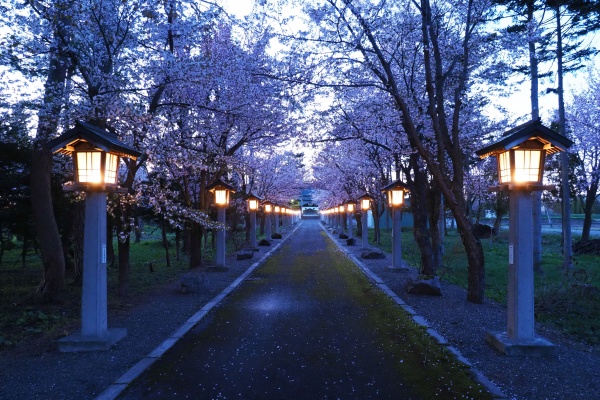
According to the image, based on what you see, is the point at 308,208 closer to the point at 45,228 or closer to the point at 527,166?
the point at 45,228

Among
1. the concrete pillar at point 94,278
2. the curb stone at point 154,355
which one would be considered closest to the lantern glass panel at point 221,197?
the curb stone at point 154,355

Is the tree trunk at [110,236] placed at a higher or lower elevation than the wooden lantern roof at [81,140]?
lower

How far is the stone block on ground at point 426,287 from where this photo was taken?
10.5 metres

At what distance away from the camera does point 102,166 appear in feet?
→ 21.8

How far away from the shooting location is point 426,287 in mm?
10570

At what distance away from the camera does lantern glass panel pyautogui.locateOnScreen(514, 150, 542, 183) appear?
6230mm

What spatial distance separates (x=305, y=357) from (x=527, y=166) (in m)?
4.14

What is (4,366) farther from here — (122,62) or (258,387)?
(122,62)

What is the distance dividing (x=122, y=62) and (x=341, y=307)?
7.51 metres

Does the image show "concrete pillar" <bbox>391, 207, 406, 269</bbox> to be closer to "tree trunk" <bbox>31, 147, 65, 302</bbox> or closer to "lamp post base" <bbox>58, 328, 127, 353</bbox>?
"tree trunk" <bbox>31, 147, 65, 302</bbox>

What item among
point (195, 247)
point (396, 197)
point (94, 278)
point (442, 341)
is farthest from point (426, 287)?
point (195, 247)

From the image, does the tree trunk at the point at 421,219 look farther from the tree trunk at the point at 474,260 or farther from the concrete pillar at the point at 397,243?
the tree trunk at the point at 474,260

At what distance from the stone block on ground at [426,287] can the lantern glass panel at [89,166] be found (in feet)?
24.8

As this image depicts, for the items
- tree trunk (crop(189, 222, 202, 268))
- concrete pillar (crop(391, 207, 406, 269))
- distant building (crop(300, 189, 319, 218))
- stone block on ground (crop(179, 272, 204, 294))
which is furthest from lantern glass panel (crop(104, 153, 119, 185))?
distant building (crop(300, 189, 319, 218))
